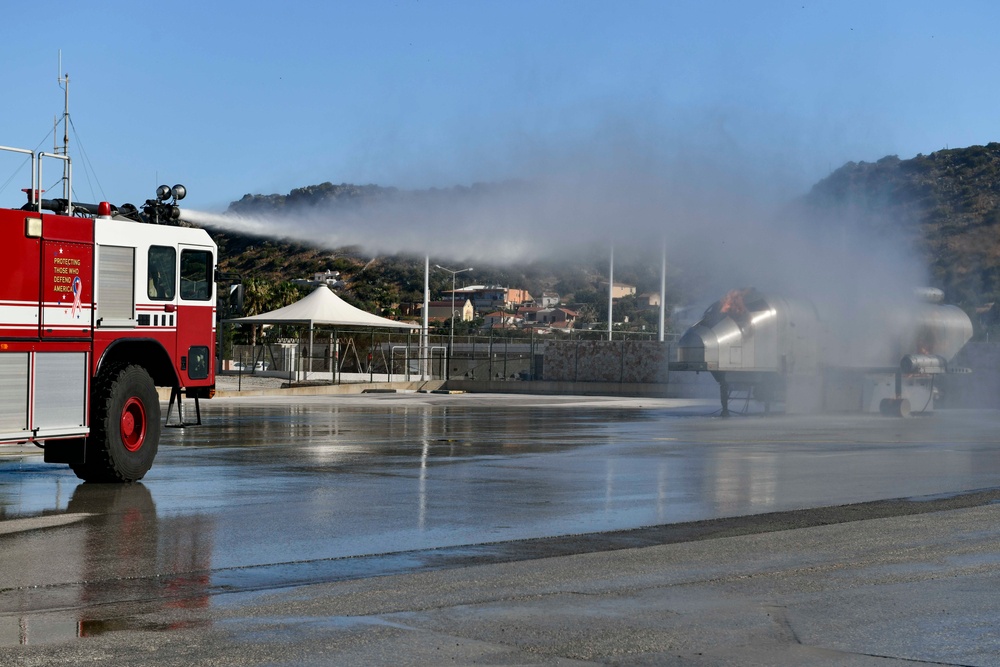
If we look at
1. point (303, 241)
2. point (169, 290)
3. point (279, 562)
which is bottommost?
point (279, 562)

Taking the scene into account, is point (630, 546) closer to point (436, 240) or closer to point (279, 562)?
point (279, 562)

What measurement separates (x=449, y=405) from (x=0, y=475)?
23.2 metres

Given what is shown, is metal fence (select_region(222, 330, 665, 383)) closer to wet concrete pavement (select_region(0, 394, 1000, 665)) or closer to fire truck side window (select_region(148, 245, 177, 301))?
wet concrete pavement (select_region(0, 394, 1000, 665))

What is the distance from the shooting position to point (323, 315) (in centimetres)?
5278

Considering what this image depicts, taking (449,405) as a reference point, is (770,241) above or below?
above

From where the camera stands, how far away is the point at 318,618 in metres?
7.21

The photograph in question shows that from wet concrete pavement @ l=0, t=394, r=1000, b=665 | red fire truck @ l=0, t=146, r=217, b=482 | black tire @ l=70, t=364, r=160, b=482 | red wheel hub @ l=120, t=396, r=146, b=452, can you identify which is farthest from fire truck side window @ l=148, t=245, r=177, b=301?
wet concrete pavement @ l=0, t=394, r=1000, b=665

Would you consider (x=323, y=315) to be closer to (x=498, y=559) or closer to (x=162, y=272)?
(x=162, y=272)

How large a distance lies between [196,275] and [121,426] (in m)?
2.39

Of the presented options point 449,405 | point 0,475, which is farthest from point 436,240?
point 0,475

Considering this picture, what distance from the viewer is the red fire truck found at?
1260 centimetres

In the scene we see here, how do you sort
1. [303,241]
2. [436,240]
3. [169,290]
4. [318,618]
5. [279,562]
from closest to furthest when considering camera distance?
[318,618] < [279,562] < [169,290] < [303,241] < [436,240]

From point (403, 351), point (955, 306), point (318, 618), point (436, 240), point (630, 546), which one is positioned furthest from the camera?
point (403, 351)

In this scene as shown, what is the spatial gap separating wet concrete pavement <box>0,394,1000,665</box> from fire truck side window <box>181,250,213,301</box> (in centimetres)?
232
